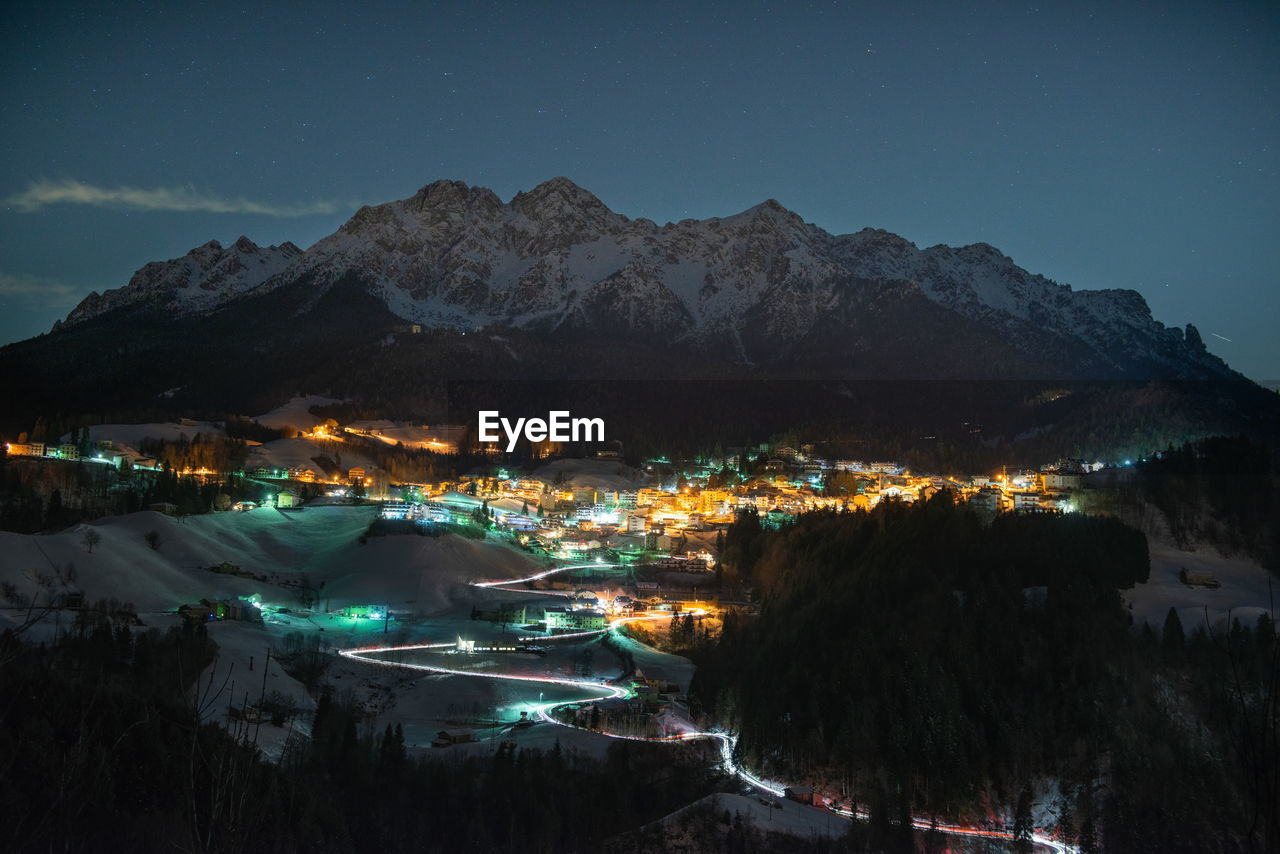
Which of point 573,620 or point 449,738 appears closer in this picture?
point 449,738

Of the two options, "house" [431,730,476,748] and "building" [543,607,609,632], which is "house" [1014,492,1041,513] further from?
"house" [431,730,476,748]

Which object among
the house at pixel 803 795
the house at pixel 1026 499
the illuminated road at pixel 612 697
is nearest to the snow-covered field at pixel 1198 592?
the illuminated road at pixel 612 697

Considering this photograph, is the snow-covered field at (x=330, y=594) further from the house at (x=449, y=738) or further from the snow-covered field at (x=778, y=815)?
the snow-covered field at (x=778, y=815)

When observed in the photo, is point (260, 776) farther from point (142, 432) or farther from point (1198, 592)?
point (142, 432)

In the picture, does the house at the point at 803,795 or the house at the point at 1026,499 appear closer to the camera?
the house at the point at 803,795

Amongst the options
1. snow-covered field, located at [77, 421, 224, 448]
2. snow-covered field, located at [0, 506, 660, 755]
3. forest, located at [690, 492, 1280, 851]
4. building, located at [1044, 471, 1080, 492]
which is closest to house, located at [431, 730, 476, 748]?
snow-covered field, located at [0, 506, 660, 755]

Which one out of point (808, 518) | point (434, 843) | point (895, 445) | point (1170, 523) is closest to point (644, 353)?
point (895, 445)

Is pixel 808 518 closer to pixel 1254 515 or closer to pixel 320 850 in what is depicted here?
pixel 1254 515

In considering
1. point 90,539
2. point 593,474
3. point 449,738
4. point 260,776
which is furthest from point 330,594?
point 593,474
